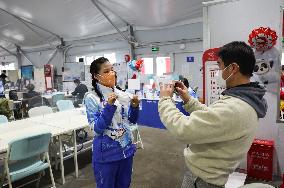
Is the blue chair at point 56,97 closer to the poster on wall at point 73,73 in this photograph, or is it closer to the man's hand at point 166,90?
the poster on wall at point 73,73

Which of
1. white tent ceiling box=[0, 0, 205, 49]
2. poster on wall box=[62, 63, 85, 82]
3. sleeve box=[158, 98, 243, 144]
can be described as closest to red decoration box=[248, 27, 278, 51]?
sleeve box=[158, 98, 243, 144]

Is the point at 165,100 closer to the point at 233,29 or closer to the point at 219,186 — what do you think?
the point at 219,186

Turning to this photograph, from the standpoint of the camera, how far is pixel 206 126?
1.11 meters

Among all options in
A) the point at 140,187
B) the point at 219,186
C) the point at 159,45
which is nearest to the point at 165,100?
the point at 219,186

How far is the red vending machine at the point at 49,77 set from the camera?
34.9 feet

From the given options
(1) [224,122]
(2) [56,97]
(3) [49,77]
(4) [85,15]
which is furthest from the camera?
(3) [49,77]

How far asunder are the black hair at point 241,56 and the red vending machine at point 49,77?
997 centimetres

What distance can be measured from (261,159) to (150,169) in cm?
159

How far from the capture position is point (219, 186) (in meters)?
1.26

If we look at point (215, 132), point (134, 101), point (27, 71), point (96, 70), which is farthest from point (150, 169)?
point (27, 71)

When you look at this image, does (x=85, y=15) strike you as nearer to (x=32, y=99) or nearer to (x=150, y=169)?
(x=32, y=99)

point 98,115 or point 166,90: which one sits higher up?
point 166,90

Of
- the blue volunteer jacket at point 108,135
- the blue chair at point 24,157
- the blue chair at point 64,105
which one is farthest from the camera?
the blue chair at point 64,105

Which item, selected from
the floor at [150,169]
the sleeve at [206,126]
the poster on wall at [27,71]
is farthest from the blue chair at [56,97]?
the sleeve at [206,126]
